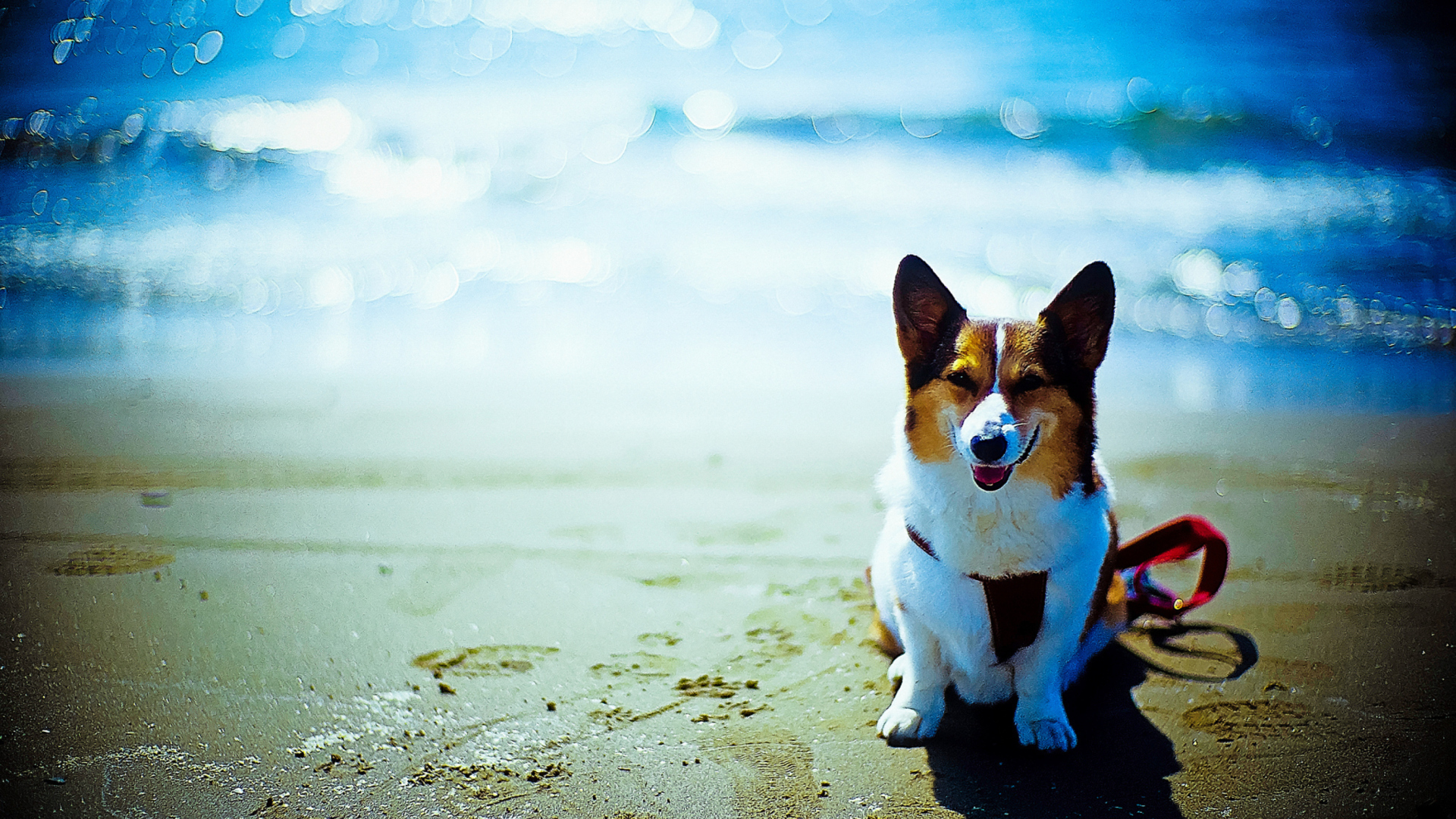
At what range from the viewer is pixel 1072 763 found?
201 centimetres

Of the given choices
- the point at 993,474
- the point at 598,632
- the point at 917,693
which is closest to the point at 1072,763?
the point at 917,693

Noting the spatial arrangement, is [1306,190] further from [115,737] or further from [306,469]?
[115,737]

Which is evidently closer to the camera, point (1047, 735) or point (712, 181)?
point (1047, 735)

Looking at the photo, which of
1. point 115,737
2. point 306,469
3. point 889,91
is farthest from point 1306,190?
point 115,737

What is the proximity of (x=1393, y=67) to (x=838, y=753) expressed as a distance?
42.3ft

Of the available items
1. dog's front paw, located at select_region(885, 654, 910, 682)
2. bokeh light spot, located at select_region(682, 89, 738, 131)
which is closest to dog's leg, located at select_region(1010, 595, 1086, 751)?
dog's front paw, located at select_region(885, 654, 910, 682)

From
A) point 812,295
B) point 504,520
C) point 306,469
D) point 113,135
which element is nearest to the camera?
point 504,520

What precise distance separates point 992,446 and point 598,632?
149 cm

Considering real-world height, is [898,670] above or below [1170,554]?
below

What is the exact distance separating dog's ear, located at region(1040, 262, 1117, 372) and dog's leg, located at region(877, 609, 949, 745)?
77 centimetres

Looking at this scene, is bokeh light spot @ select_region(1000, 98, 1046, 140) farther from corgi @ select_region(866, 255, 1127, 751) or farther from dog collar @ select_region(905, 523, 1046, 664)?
dog collar @ select_region(905, 523, 1046, 664)

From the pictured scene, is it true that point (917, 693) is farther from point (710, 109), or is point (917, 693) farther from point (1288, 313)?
point (710, 109)

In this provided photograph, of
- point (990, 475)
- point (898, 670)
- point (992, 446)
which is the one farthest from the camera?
point (898, 670)

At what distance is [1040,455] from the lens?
6.41ft
